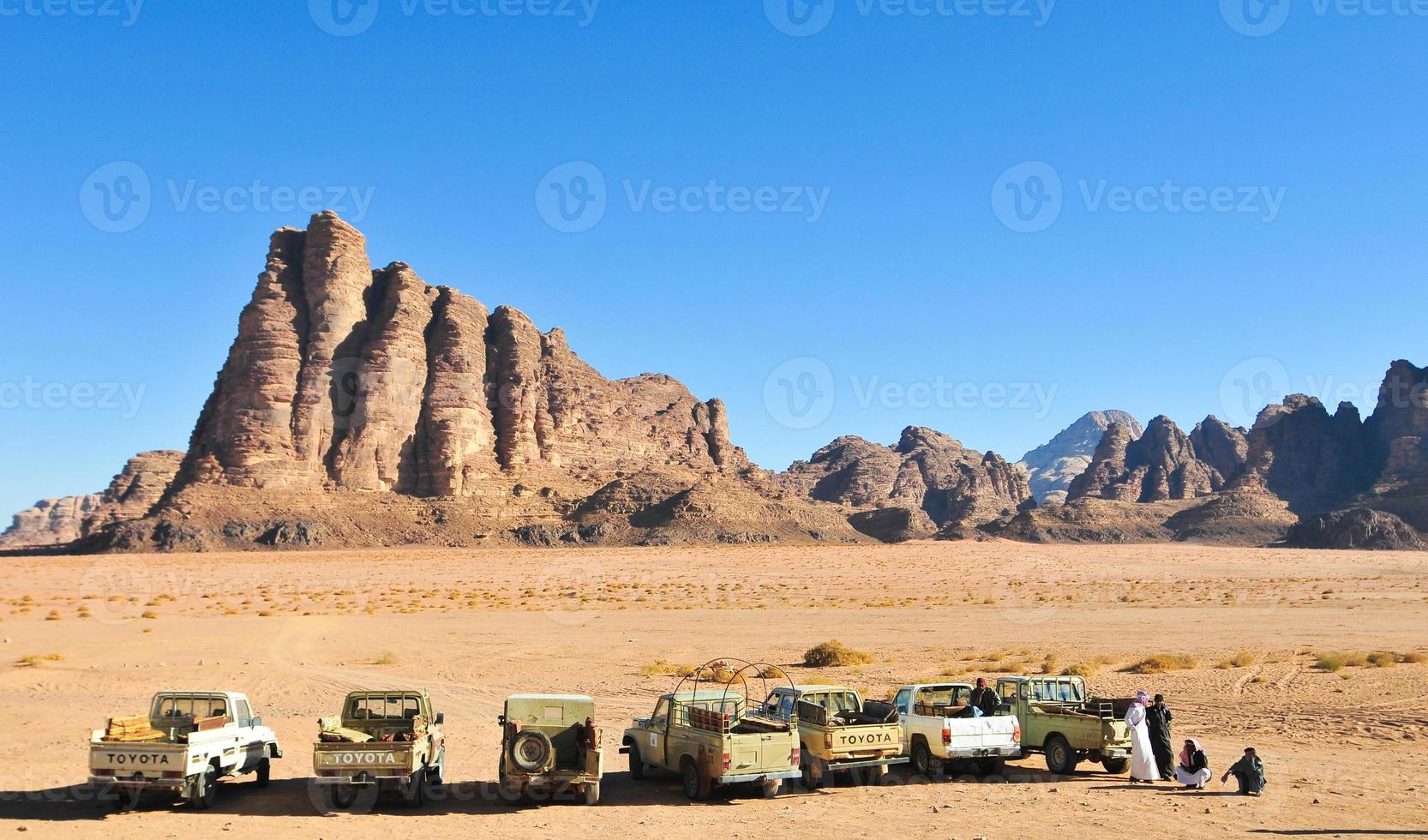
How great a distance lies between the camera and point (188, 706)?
1325cm

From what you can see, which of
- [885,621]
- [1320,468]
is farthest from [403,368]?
[1320,468]

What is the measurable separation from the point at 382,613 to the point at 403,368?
8073cm

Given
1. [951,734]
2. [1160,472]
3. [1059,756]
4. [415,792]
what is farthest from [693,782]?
[1160,472]

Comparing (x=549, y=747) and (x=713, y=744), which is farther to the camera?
(x=713, y=744)

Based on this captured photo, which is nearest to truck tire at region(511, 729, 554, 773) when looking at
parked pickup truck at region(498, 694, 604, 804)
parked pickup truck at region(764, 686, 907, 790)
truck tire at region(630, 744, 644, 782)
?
parked pickup truck at region(498, 694, 604, 804)

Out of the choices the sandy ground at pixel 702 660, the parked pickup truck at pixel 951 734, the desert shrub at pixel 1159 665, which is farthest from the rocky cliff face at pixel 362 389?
the parked pickup truck at pixel 951 734

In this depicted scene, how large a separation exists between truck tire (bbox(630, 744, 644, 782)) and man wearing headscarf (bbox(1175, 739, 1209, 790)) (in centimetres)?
665

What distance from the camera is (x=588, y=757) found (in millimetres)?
12180

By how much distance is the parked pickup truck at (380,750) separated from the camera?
→ 1168cm

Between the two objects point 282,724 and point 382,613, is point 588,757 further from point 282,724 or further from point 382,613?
point 382,613

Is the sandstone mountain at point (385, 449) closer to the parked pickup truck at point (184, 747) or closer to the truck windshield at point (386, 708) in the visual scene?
the parked pickup truck at point (184, 747)

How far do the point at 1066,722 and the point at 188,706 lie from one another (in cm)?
1130

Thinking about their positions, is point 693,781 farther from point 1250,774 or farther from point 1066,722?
point 1250,774

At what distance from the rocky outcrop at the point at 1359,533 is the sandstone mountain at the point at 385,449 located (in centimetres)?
5007
